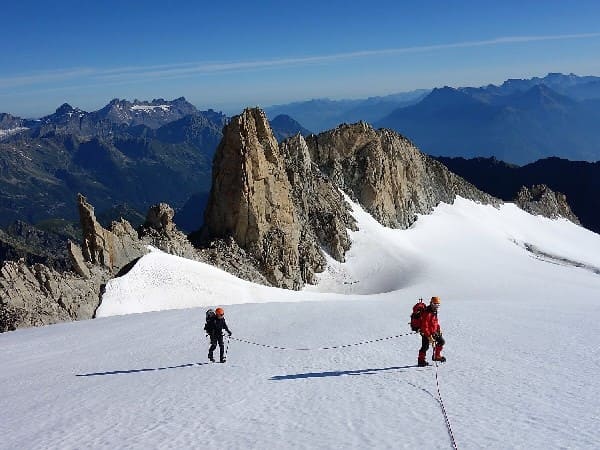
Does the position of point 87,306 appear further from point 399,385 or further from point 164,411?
point 399,385

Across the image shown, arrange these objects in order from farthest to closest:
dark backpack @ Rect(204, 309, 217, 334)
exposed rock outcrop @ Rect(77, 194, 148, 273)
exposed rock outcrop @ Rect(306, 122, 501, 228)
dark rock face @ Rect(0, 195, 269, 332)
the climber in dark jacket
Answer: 1. exposed rock outcrop @ Rect(306, 122, 501, 228)
2. exposed rock outcrop @ Rect(77, 194, 148, 273)
3. dark rock face @ Rect(0, 195, 269, 332)
4. dark backpack @ Rect(204, 309, 217, 334)
5. the climber in dark jacket

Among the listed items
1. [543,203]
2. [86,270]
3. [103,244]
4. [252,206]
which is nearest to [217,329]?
[86,270]

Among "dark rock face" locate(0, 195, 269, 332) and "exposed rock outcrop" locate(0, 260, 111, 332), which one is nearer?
"exposed rock outcrop" locate(0, 260, 111, 332)

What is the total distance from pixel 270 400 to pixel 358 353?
17.2 feet

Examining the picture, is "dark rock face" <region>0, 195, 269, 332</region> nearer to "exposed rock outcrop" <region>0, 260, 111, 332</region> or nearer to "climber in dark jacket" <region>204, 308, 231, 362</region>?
"exposed rock outcrop" <region>0, 260, 111, 332</region>

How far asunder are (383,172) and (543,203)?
56515 millimetres

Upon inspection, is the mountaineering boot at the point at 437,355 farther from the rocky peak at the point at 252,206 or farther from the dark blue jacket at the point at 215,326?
the rocky peak at the point at 252,206

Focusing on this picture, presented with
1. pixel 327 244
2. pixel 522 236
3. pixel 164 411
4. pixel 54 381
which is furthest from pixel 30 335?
pixel 522 236

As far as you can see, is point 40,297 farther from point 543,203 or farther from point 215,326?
point 543,203

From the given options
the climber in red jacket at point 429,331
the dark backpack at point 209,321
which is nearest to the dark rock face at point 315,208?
the dark backpack at point 209,321

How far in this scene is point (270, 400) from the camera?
1242cm

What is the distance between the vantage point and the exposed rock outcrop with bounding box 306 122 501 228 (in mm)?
81875

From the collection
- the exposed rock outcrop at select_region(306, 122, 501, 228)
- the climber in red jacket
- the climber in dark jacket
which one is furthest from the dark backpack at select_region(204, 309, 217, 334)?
the exposed rock outcrop at select_region(306, 122, 501, 228)

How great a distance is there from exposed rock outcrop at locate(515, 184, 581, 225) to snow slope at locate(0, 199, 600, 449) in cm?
9935
